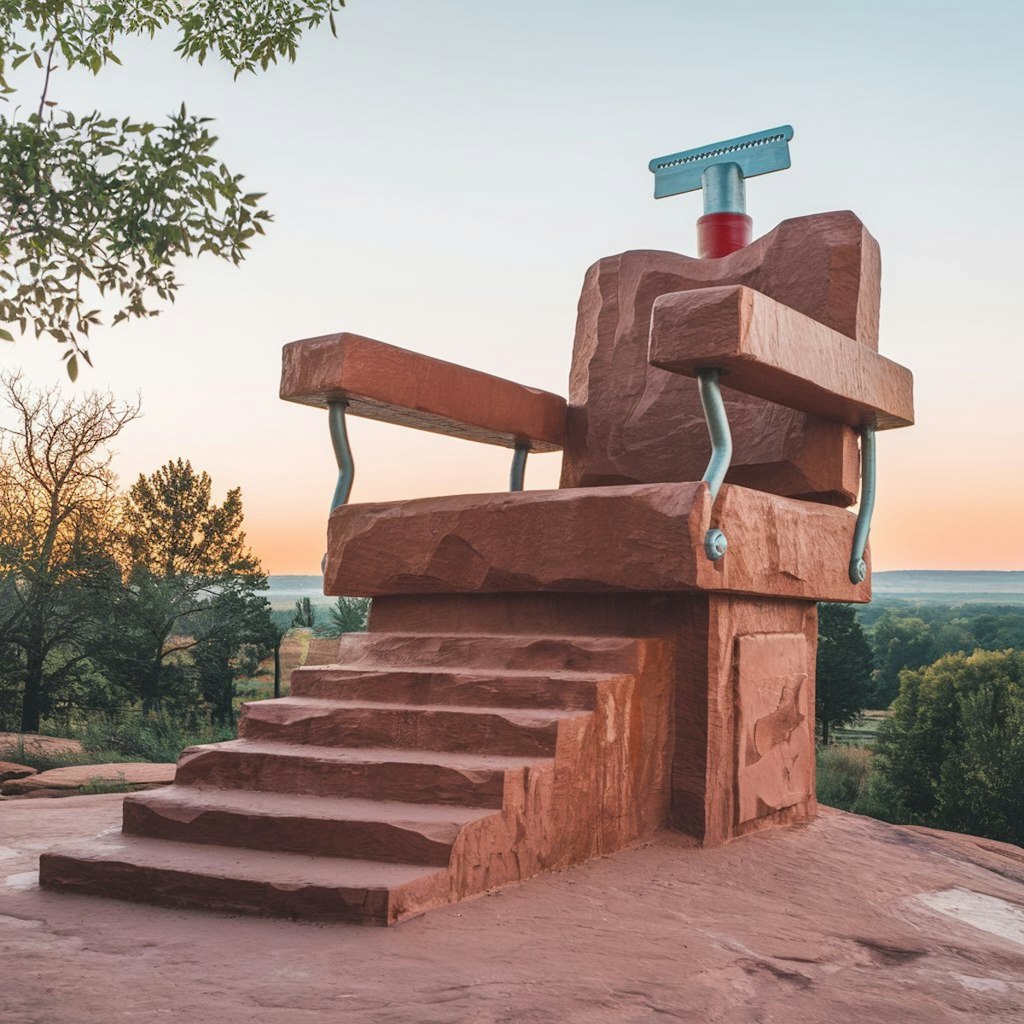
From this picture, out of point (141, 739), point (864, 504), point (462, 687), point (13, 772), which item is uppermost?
point (864, 504)

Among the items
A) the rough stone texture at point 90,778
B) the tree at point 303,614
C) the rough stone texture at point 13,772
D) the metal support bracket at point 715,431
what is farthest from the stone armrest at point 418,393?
the tree at point 303,614

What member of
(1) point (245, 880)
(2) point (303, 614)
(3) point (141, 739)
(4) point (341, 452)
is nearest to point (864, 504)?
(4) point (341, 452)

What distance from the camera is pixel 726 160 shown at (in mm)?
4625

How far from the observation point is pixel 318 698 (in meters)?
3.33

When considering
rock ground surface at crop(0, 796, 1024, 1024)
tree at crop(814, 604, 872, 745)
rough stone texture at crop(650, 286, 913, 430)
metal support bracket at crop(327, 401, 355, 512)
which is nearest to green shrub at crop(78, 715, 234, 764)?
metal support bracket at crop(327, 401, 355, 512)


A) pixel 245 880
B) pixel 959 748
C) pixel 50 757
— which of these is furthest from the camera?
pixel 959 748

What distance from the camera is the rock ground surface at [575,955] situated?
1.81m

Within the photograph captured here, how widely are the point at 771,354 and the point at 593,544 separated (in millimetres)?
728

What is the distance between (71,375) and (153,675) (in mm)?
11070

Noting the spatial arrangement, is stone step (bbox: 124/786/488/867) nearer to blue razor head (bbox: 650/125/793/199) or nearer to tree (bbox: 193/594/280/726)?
blue razor head (bbox: 650/125/793/199)

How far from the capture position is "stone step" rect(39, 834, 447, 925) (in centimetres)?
223

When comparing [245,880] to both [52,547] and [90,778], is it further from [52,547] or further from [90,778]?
[52,547]

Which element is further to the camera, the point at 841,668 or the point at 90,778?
the point at 841,668

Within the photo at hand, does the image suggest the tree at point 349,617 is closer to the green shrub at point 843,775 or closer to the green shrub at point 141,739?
the green shrub at point 141,739
